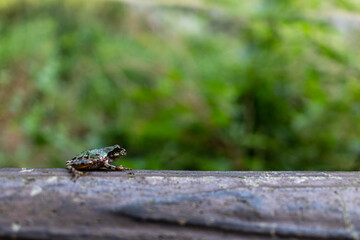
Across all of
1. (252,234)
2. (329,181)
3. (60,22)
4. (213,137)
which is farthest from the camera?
(60,22)

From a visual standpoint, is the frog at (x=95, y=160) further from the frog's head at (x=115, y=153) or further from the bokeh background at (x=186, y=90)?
the bokeh background at (x=186, y=90)

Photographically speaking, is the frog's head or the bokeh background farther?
the bokeh background

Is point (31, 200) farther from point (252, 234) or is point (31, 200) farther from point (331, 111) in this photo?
point (331, 111)

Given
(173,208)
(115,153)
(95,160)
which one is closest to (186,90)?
(115,153)

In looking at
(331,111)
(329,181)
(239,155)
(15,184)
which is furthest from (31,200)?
(331,111)

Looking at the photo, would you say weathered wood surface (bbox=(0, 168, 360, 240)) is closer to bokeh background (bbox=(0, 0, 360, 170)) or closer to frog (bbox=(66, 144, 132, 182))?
frog (bbox=(66, 144, 132, 182))

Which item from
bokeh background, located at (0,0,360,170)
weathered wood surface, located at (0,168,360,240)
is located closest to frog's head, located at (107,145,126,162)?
weathered wood surface, located at (0,168,360,240)

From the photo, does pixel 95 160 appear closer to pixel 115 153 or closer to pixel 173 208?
pixel 115 153
